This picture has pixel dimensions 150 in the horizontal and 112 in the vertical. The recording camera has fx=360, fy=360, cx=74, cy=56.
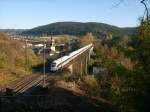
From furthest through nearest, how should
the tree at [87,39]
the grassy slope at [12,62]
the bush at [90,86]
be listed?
the tree at [87,39] < the grassy slope at [12,62] < the bush at [90,86]

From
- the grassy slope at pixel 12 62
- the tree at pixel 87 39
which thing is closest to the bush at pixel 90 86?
the grassy slope at pixel 12 62

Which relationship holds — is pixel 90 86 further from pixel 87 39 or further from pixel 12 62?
pixel 87 39

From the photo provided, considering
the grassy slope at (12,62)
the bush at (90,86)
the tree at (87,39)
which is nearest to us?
the bush at (90,86)

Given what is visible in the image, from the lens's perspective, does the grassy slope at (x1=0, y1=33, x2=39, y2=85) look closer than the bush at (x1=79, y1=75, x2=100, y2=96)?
No

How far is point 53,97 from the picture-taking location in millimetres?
27328

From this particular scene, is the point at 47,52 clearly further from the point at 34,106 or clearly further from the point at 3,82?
the point at 34,106

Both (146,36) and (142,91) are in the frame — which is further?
(146,36)

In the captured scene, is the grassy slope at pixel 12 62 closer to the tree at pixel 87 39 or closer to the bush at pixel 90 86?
the bush at pixel 90 86

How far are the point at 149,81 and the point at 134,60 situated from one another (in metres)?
1.89

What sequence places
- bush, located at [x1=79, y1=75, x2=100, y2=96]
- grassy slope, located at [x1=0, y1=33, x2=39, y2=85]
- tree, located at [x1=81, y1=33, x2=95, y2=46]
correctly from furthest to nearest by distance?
tree, located at [x1=81, y1=33, x2=95, y2=46], grassy slope, located at [x1=0, y1=33, x2=39, y2=85], bush, located at [x1=79, y1=75, x2=100, y2=96]

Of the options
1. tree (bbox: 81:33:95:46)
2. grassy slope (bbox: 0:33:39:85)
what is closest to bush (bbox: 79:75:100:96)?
grassy slope (bbox: 0:33:39:85)

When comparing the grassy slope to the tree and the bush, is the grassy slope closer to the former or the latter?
the bush

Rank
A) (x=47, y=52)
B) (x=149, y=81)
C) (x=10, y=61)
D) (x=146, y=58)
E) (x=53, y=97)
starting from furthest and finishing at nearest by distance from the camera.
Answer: (x=47, y=52) → (x=10, y=61) → (x=53, y=97) → (x=146, y=58) → (x=149, y=81)

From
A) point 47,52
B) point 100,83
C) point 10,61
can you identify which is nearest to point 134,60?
point 100,83
